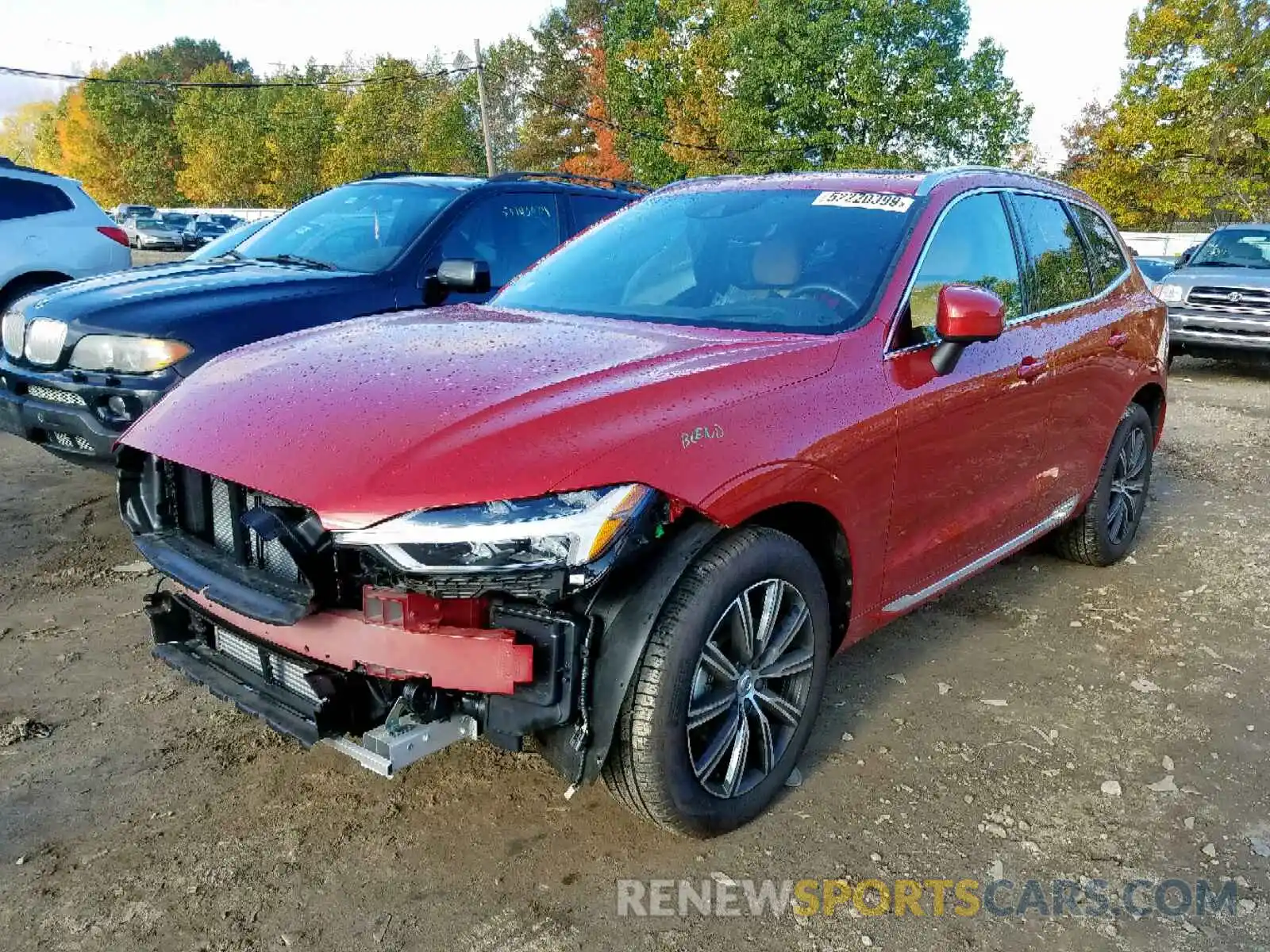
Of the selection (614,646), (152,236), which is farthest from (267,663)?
(152,236)

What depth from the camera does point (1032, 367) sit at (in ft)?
12.1

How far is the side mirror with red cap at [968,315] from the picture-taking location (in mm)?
2920

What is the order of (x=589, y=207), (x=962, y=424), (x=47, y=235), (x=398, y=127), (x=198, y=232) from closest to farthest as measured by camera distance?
(x=962, y=424) → (x=589, y=207) → (x=47, y=235) → (x=198, y=232) → (x=398, y=127)

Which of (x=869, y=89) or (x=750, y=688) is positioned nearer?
(x=750, y=688)

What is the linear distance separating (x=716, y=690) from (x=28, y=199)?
26.9ft

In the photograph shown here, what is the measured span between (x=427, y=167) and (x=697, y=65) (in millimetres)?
13907

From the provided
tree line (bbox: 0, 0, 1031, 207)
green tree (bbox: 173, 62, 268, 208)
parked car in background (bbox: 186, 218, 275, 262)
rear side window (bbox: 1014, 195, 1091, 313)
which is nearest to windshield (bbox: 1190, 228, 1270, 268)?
rear side window (bbox: 1014, 195, 1091, 313)

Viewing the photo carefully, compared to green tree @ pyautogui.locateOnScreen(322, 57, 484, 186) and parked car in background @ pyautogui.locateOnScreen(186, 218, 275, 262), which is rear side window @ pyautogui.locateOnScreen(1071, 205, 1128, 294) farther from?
green tree @ pyautogui.locateOnScreen(322, 57, 484, 186)

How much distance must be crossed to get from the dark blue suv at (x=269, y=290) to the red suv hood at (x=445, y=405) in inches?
65.9

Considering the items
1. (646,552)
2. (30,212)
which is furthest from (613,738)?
(30,212)

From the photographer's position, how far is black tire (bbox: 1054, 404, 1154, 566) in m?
4.66

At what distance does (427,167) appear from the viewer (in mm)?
46281

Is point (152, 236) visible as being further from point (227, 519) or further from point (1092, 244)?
point (227, 519)

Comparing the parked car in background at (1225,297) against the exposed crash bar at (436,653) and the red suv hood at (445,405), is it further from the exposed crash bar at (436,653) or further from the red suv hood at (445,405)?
the exposed crash bar at (436,653)
